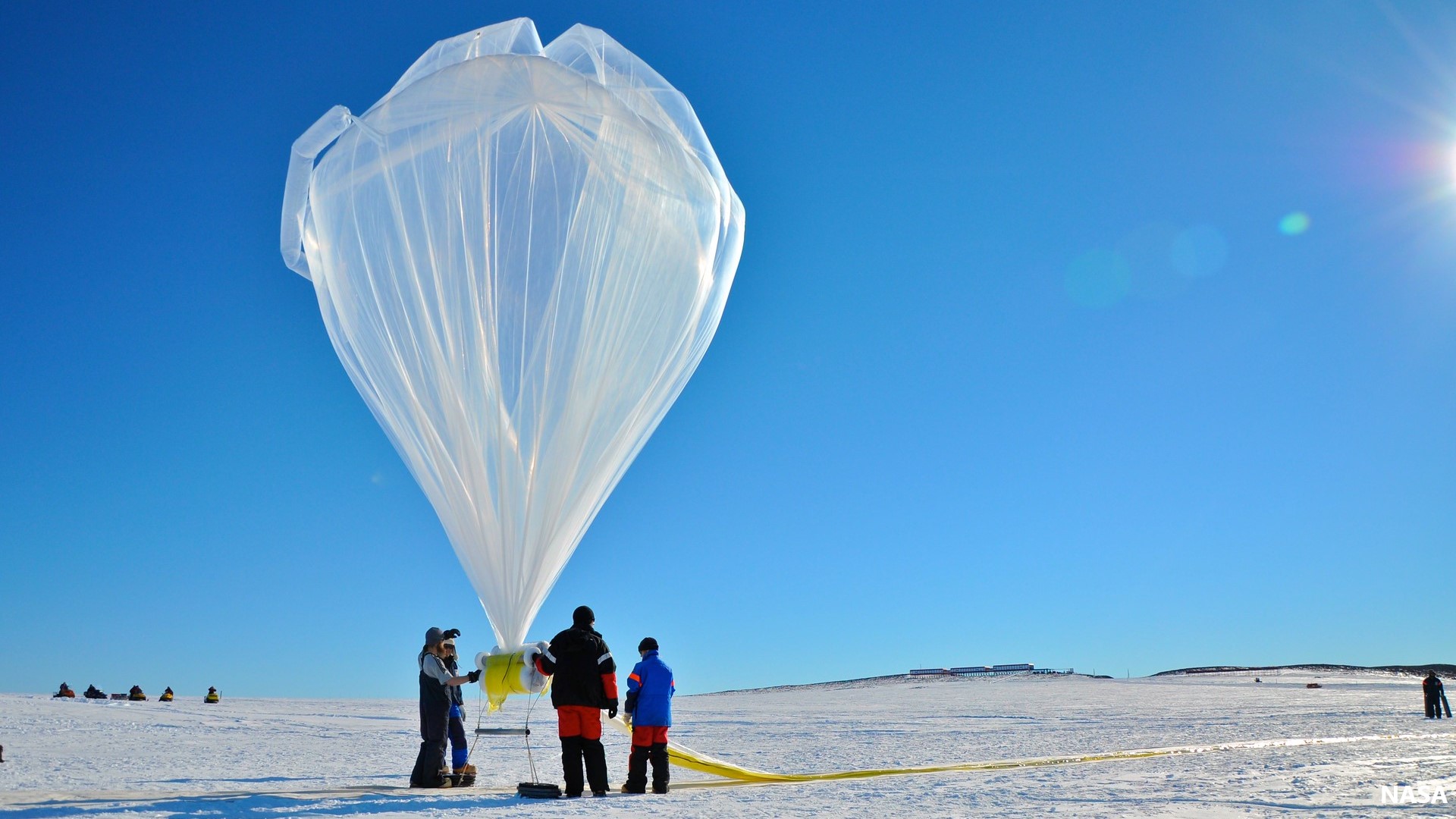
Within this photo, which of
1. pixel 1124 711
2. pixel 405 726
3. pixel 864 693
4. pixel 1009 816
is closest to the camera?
pixel 1009 816

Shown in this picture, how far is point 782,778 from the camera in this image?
8.80 meters

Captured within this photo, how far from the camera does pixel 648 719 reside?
7812mm

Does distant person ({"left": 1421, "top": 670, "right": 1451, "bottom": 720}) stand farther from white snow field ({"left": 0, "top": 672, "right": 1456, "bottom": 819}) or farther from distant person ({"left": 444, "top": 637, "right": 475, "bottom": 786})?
distant person ({"left": 444, "top": 637, "right": 475, "bottom": 786})

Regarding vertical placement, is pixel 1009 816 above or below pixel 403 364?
below

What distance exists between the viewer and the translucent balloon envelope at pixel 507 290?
24.2 feet

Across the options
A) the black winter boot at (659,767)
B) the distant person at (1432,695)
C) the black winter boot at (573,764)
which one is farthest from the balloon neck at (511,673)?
the distant person at (1432,695)

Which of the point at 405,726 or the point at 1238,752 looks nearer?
the point at 1238,752

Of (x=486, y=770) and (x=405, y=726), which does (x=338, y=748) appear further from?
(x=405, y=726)

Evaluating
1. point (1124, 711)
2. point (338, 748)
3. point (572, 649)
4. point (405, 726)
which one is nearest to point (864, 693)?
point (1124, 711)

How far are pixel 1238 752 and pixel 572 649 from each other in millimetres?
6663

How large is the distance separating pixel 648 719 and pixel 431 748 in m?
1.78

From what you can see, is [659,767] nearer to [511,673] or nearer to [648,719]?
[648,719]

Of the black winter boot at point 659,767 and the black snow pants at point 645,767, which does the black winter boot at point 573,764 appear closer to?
the black snow pants at point 645,767

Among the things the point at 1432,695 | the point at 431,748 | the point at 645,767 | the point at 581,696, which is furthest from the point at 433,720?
the point at 1432,695
